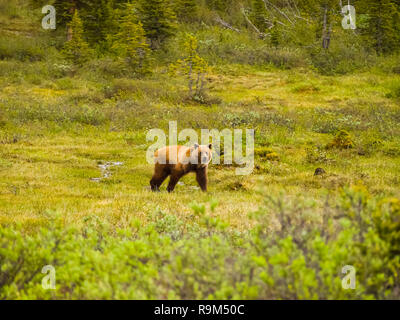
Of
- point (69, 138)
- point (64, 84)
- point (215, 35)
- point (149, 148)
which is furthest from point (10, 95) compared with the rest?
point (215, 35)

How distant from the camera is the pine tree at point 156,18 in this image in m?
32.8

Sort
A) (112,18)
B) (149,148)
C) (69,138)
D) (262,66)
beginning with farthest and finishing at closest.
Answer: (112,18), (262,66), (69,138), (149,148)

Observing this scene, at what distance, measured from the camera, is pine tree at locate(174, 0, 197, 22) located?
41844 millimetres

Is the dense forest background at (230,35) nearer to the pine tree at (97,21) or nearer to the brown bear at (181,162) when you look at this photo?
the pine tree at (97,21)

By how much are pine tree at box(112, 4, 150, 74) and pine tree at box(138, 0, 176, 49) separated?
3.49 meters

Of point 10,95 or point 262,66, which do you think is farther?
point 262,66

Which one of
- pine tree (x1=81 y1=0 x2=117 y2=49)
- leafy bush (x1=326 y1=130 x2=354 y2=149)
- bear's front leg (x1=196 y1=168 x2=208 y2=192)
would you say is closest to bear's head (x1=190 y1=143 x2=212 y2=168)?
bear's front leg (x1=196 y1=168 x2=208 y2=192)

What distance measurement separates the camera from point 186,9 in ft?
138

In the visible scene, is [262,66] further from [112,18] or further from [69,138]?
[69,138]

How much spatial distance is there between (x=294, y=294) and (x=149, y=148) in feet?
40.9

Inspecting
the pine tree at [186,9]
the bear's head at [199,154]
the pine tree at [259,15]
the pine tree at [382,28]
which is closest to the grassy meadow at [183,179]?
the bear's head at [199,154]

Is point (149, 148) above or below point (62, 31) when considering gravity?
below

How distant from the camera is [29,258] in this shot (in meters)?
3.61

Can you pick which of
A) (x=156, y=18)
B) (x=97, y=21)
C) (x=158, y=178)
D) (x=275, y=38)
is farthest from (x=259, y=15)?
(x=158, y=178)
